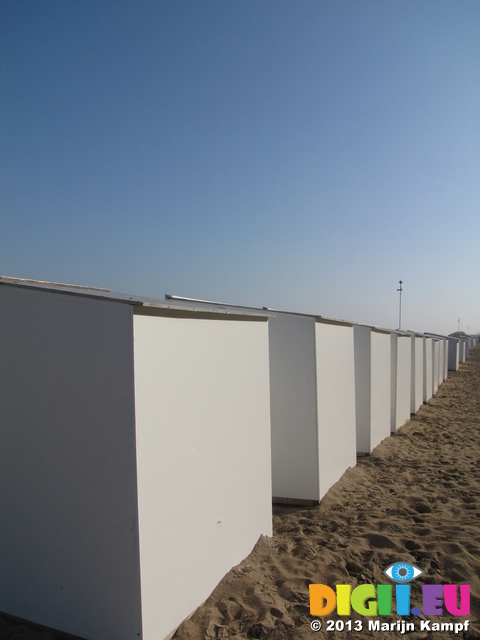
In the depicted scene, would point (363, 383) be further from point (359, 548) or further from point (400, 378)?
point (359, 548)

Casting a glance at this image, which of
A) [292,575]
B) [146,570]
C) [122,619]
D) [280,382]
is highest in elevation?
[280,382]

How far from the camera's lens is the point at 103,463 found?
9.41ft

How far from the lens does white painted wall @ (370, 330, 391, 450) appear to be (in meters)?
9.10

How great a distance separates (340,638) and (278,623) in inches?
16.1

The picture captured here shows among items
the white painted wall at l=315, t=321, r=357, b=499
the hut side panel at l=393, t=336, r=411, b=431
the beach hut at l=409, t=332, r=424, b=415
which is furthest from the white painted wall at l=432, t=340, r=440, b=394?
the white painted wall at l=315, t=321, r=357, b=499

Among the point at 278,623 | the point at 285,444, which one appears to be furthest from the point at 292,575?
the point at 285,444

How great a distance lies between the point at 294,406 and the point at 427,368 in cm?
1285

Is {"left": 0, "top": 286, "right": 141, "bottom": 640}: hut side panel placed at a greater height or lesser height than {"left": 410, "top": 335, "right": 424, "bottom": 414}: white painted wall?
greater

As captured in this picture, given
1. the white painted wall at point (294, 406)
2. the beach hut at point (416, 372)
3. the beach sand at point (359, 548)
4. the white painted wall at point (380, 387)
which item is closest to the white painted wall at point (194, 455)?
the beach sand at point (359, 548)

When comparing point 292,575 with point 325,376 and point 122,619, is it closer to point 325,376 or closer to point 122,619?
point 122,619

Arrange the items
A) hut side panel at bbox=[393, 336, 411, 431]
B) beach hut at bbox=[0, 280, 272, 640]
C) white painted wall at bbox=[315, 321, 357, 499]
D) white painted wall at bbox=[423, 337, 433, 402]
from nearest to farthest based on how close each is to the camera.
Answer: beach hut at bbox=[0, 280, 272, 640] → white painted wall at bbox=[315, 321, 357, 499] → hut side panel at bbox=[393, 336, 411, 431] → white painted wall at bbox=[423, 337, 433, 402]

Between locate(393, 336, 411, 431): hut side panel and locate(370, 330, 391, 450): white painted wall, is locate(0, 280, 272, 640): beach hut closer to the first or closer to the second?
locate(370, 330, 391, 450): white painted wall

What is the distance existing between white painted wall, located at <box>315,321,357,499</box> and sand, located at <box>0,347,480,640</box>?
1.04 feet

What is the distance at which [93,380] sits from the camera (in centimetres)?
290
